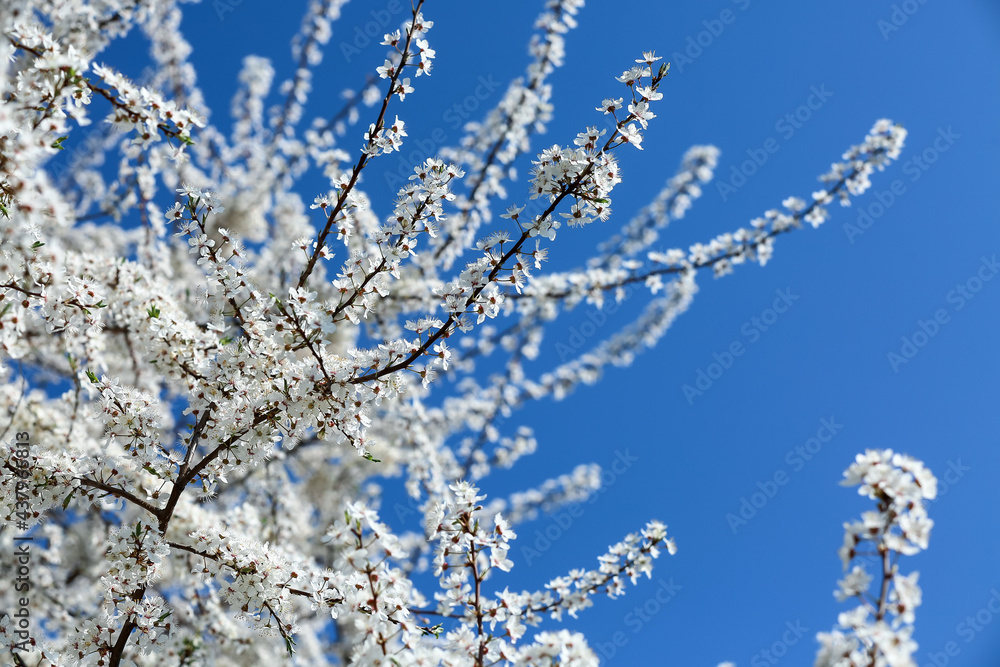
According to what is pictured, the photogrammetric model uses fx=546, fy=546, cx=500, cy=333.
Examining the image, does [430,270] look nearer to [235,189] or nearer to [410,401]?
[410,401]

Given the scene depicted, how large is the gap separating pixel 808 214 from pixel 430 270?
4.11 meters

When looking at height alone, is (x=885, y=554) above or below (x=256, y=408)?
below

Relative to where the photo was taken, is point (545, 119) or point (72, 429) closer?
point (72, 429)

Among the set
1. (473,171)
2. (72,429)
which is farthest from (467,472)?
(72,429)

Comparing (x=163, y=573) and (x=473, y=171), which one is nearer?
(x=163, y=573)

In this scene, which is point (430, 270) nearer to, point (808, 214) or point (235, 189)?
point (808, 214)

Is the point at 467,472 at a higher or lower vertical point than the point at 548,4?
lower

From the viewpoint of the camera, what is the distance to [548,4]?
→ 19.0 ft

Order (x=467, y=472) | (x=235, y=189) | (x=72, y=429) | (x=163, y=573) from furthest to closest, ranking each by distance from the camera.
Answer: (x=235, y=189) → (x=467, y=472) → (x=72, y=429) → (x=163, y=573)

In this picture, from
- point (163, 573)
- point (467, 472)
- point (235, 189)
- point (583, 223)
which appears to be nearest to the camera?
point (583, 223)

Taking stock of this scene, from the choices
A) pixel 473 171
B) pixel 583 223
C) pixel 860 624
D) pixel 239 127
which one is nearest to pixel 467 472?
pixel 473 171

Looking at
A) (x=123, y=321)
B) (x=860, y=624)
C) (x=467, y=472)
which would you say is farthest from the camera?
(x=467, y=472)

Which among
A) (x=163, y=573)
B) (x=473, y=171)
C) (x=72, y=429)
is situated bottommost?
(x=163, y=573)

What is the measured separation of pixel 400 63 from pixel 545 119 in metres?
3.67
